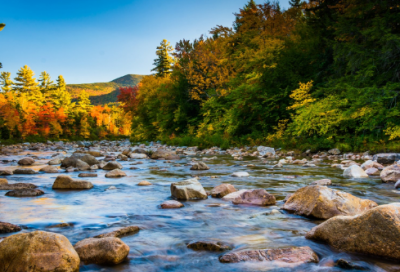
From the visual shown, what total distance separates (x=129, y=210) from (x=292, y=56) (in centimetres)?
1411

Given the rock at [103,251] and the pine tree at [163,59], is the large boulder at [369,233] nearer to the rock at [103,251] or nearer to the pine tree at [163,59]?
the rock at [103,251]

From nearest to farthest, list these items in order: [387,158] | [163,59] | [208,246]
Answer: [208,246]
[387,158]
[163,59]

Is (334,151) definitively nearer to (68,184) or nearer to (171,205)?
(171,205)

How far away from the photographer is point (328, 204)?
3273mm

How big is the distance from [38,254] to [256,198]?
296 cm

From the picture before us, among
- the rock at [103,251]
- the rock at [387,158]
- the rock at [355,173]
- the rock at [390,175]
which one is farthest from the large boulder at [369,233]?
the rock at [387,158]

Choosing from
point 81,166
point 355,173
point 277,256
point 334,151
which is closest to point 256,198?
point 277,256

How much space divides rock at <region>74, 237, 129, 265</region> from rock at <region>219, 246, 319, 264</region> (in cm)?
81

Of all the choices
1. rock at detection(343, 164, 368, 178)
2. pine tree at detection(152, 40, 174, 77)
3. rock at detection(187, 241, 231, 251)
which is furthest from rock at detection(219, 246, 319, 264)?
pine tree at detection(152, 40, 174, 77)

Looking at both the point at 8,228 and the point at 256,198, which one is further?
the point at 256,198

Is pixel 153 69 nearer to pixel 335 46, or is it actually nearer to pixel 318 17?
pixel 318 17

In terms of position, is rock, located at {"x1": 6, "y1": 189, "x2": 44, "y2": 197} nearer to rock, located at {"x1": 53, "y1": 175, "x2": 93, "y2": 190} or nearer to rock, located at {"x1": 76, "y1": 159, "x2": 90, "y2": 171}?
rock, located at {"x1": 53, "y1": 175, "x2": 93, "y2": 190}

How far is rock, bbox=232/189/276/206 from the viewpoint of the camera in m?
4.02

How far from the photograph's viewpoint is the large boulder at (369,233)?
2.19 metres
